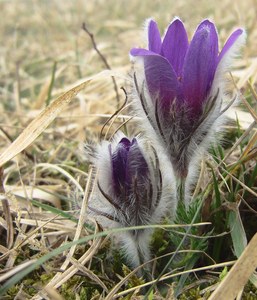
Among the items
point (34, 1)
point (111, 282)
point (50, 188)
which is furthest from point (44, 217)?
point (34, 1)

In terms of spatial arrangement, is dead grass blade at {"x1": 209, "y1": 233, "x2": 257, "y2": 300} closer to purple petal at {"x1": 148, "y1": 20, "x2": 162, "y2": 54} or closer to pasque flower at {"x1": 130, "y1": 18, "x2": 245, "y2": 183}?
pasque flower at {"x1": 130, "y1": 18, "x2": 245, "y2": 183}

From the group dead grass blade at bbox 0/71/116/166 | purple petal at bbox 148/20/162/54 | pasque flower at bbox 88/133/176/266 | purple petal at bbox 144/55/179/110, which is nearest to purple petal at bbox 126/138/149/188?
pasque flower at bbox 88/133/176/266

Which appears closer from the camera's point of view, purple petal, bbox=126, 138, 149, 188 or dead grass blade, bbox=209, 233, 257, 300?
dead grass blade, bbox=209, 233, 257, 300

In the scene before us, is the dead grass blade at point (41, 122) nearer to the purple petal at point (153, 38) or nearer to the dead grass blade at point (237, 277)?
the purple petal at point (153, 38)

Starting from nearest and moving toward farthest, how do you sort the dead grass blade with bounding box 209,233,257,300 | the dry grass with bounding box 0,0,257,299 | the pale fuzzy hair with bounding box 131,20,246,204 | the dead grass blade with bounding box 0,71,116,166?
the dead grass blade with bounding box 209,233,257,300
the pale fuzzy hair with bounding box 131,20,246,204
the dry grass with bounding box 0,0,257,299
the dead grass blade with bounding box 0,71,116,166

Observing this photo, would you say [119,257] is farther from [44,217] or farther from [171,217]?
[44,217]

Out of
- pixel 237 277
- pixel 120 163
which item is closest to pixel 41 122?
pixel 120 163

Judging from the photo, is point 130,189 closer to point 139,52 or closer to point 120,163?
point 120,163
